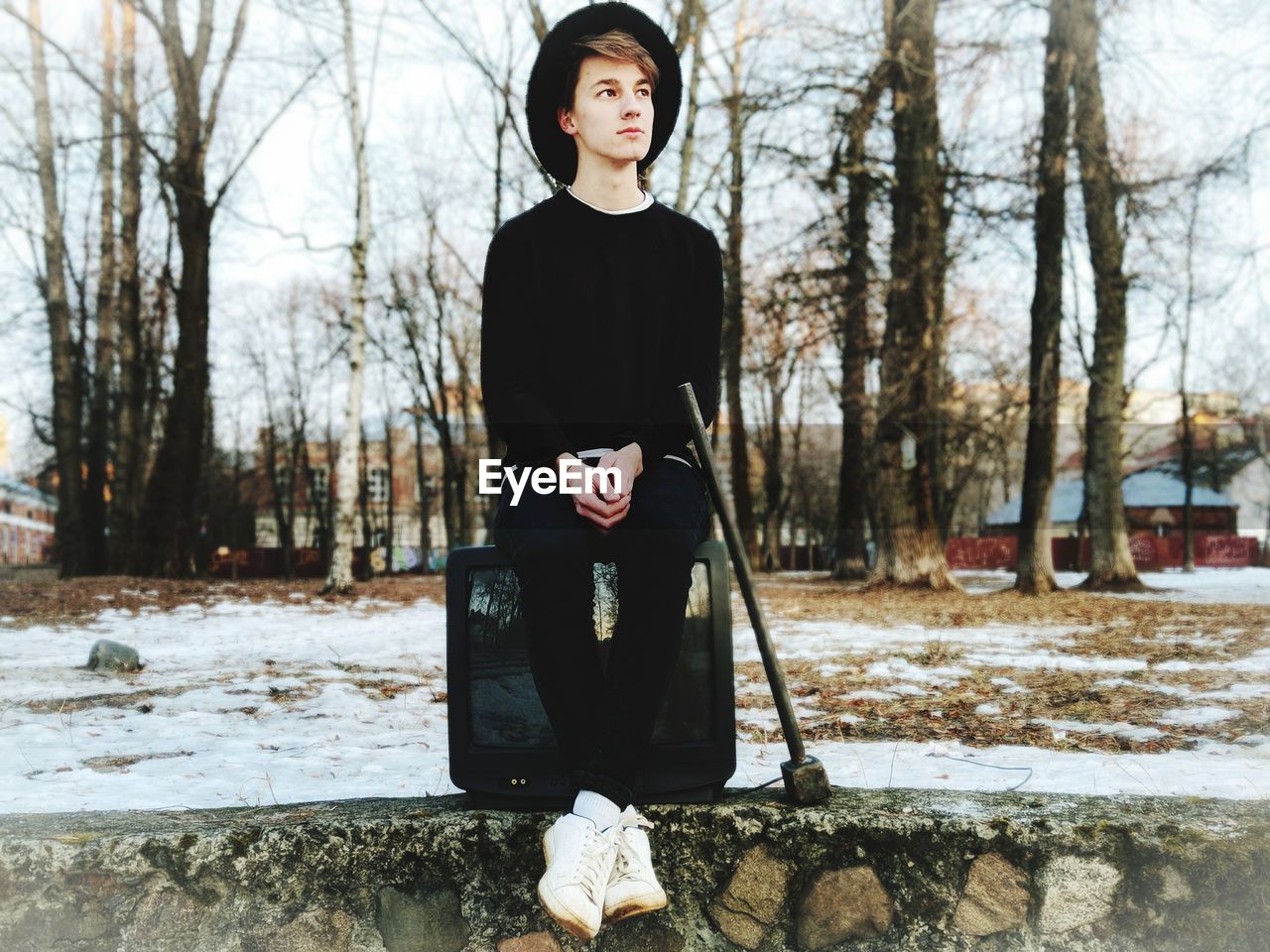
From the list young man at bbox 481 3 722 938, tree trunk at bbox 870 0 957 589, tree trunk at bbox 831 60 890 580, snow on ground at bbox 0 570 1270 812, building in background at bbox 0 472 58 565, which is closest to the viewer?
young man at bbox 481 3 722 938

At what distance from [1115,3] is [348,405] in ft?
37.7

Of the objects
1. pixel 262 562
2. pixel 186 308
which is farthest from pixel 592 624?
pixel 262 562

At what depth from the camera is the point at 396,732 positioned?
12.9 ft

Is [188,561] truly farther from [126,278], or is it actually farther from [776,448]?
[776,448]

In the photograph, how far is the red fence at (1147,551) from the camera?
39.2 m

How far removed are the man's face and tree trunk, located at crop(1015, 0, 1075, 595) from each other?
12.1 meters

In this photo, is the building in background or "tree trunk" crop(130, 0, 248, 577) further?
the building in background

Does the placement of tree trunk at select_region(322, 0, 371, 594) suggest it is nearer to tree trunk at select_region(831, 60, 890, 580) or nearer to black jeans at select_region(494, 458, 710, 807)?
tree trunk at select_region(831, 60, 890, 580)

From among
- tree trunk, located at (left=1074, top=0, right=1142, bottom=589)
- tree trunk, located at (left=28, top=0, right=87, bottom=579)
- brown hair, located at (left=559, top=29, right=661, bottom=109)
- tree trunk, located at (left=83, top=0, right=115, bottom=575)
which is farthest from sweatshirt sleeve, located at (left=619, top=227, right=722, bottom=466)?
tree trunk, located at (left=28, top=0, right=87, bottom=579)

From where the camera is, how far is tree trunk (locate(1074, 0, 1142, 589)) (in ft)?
42.8

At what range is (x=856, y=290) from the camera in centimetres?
1426

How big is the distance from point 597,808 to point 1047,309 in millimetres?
13337

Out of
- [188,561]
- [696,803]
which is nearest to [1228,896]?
[696,803]

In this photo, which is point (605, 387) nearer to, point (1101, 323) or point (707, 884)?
point (707, 884)
